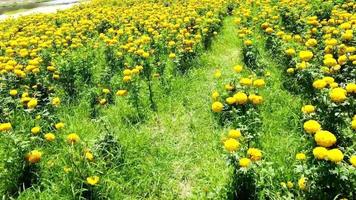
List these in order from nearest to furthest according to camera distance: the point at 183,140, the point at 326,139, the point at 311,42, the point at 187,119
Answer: the point at 326,139, the point at 183,140, the point at 187,119, the point at 311,42

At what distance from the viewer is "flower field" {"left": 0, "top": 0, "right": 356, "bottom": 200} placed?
3.61 m

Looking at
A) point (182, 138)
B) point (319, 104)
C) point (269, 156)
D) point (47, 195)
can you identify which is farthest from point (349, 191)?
point (47, 195)

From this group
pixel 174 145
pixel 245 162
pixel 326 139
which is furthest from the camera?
pixel 174 145

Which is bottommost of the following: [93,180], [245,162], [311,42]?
[93,180]

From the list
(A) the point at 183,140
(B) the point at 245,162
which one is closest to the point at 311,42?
(A) the point at 183,140

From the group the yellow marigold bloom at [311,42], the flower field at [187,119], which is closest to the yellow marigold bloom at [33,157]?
the flower field at [187,119]

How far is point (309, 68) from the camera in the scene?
5.16 m

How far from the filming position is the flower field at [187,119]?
142 inches

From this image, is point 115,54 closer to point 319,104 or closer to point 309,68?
point 309,68

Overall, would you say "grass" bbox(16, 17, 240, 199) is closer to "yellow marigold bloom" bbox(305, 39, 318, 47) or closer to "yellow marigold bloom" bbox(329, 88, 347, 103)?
"yellow marigold bloom" bbox(329, 88, 347, 103)

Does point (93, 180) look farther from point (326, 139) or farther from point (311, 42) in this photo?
point (311, 42)

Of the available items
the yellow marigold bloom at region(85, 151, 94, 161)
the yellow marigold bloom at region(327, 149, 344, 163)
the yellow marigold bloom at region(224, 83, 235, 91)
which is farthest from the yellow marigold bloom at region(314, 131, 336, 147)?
the yellow marigold bloom at region(85, 151, 94, 161)

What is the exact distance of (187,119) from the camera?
5.47 meters

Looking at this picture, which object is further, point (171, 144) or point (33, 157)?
point (171, 144)
